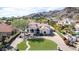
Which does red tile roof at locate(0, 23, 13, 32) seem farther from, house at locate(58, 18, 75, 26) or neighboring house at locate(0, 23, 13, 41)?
house at locate(58, 18, 75, 26)

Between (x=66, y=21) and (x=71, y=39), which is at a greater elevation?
(x=66, y=21)

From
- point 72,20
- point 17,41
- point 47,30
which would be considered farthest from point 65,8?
point 17,41

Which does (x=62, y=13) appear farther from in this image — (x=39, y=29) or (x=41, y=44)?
(x=41, y=44)

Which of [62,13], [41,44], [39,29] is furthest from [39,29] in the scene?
[62,13]

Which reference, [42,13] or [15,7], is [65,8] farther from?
[15,7]
